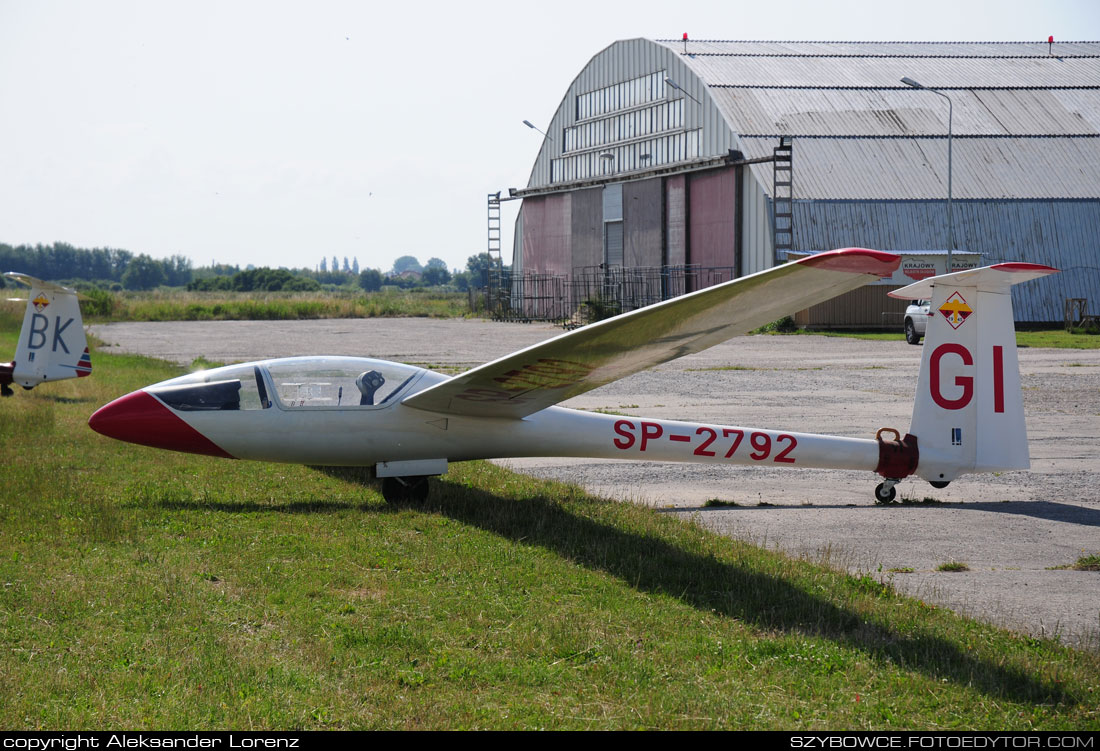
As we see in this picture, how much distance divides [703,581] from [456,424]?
3.73m

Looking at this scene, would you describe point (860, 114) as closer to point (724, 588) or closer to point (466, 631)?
point (724, 588)

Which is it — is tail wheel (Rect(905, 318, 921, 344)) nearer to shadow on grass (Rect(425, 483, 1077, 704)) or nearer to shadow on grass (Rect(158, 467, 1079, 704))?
shadow on grass (Rect(158, 467, 1079, 704))

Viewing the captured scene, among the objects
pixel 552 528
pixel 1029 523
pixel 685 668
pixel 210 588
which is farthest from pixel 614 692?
pixel 1029 523

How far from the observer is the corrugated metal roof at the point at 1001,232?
4841cm

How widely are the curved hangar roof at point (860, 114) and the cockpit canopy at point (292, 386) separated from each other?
40.2 m

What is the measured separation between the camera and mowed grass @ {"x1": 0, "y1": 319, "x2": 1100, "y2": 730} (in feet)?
17.5

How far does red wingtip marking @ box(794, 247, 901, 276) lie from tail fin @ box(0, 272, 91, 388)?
58.4ft

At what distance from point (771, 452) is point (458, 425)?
320 cm

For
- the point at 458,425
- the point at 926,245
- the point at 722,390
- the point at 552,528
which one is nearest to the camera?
the point at 552,528

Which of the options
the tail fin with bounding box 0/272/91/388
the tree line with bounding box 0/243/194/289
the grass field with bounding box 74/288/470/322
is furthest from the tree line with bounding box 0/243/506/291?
the tail fin with bounding box 0/272/91/388

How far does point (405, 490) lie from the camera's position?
35.0 ft

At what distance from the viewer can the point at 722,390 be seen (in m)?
22.8

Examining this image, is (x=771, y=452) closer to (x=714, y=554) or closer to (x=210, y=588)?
(x=714, y=554)

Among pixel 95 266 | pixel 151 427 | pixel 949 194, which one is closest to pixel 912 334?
pixel 949 194
